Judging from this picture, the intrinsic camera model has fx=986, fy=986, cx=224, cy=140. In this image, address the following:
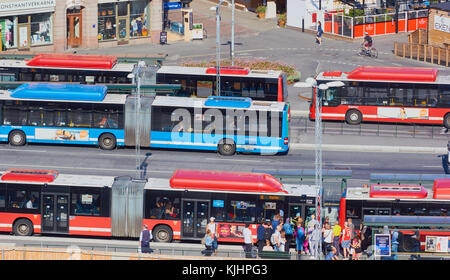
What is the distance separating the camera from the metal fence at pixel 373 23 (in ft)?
281

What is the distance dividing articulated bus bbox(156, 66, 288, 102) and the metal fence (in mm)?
24955

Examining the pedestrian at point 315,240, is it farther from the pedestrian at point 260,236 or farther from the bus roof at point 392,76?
the bus roof at point 392,76

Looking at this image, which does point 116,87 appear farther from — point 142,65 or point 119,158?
point 119,158

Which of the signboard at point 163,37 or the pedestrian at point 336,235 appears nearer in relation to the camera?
the pedestrian at point 336,235

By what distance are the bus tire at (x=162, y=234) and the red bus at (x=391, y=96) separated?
21.2 m

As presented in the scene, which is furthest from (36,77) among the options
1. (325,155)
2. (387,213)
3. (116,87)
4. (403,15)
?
(403,15)

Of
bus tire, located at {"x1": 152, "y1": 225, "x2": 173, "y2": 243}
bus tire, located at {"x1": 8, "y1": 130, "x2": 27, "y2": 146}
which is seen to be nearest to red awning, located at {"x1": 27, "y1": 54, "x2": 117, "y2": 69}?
bus tire, located at {"x1": 8, "y1": 130, "x2": 27, "y2": 146}

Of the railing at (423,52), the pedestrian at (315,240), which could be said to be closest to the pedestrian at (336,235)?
the pedestrian at (315,240)

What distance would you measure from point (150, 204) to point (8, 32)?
130 feet

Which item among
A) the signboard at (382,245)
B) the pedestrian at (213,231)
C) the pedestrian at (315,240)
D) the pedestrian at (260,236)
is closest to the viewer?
the pedestrian at (315,240)

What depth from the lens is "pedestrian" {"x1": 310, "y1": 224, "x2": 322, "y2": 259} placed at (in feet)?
125

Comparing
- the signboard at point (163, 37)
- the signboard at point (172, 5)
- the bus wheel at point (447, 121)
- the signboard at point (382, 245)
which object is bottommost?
the signboard at point (382, 245)

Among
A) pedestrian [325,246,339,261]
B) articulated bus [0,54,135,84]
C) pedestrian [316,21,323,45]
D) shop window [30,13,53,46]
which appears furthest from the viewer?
pedestrian [316,21,323,45]

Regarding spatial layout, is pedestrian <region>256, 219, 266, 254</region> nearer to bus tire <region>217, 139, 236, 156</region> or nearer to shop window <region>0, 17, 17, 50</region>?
bus tire <region>217, 139, 236, 156</region>
